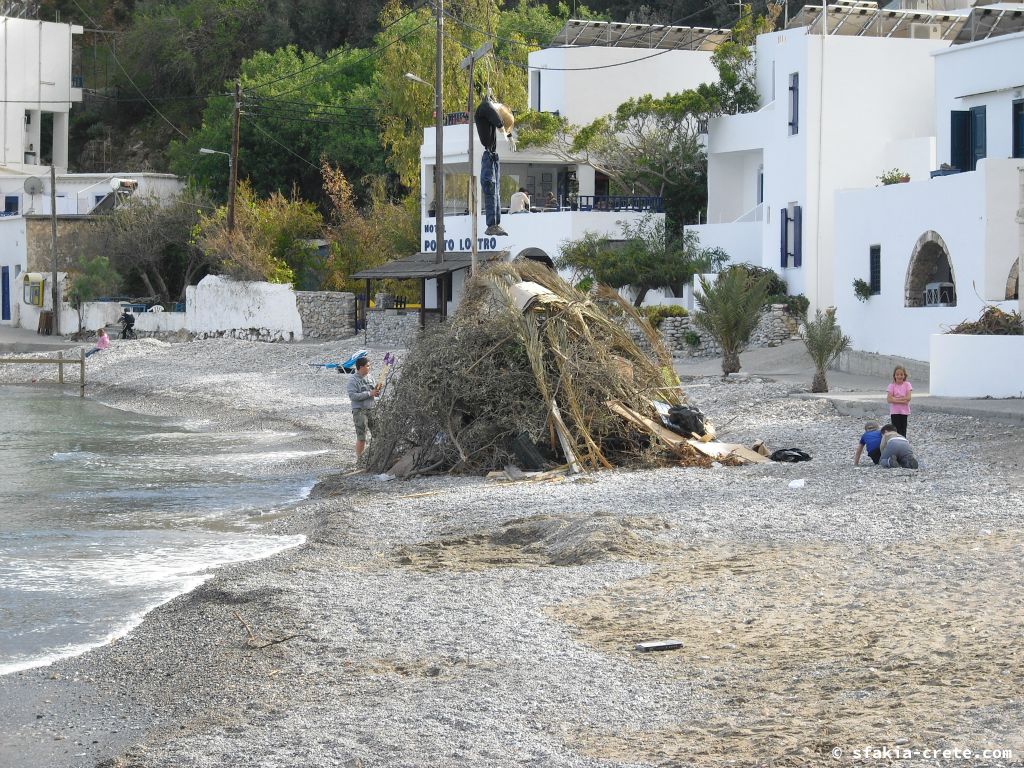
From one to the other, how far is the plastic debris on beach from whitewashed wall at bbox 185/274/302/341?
29689 millimetres

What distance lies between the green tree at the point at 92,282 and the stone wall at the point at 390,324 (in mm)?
16012

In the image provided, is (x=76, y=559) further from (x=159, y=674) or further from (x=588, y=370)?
(x=588, y=370)

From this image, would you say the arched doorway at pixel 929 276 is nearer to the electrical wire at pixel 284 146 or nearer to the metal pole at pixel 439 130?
the metal pole at pixel 439 130

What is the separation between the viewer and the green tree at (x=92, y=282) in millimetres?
55000

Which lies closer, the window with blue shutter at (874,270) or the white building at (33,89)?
the window with blue shutter at (874,270)

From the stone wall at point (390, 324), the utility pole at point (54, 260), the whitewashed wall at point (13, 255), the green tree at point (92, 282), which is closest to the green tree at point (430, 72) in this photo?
the stone wall at point (390, 324)

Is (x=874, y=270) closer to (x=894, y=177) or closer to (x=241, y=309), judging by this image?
(x=894, y=177)

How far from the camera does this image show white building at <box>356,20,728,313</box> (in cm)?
4491

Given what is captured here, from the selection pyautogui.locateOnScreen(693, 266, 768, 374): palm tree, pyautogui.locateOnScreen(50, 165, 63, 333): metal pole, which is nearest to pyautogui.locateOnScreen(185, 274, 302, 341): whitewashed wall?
pyautogui.locateOnScreen(50, 165, 63, 333): metal pole

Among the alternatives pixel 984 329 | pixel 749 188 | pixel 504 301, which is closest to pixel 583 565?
pixel 504 301

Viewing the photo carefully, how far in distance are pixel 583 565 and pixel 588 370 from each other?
607 cm

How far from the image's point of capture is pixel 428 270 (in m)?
42.7

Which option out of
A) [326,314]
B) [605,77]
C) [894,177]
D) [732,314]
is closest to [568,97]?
[605,77]

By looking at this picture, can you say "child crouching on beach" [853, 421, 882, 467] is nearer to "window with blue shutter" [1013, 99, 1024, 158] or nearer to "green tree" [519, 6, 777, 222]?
"window with blue shutter" [1013, 99, 1024, 158]
